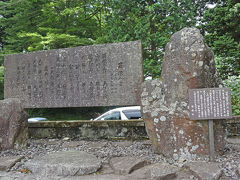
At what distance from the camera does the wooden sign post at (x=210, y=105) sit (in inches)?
128

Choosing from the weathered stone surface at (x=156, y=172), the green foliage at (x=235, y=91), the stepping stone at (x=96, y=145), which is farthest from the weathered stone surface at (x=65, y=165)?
the green foliage at (x=235, y=91)

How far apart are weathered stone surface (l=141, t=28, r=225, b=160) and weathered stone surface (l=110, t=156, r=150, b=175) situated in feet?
1.81

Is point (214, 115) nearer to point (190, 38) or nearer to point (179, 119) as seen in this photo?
point (179, 119)

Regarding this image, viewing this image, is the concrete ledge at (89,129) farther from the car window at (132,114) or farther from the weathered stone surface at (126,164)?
the car window at (132,114)

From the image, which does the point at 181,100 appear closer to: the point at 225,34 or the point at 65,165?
the point at 65,165

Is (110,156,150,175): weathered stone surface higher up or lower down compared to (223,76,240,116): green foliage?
lower down

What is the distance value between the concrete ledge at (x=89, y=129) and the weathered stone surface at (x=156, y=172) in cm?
217

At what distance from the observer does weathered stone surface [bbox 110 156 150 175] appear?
3.11 metres

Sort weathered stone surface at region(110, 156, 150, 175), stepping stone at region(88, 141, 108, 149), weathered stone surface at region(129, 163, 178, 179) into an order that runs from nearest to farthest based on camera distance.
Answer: weathered stone surface at region(129, 163, 178, 179)
weathered stone surface at region(110, 156, 150, 175)
stepping stone at region(88, 141, 108, 149)

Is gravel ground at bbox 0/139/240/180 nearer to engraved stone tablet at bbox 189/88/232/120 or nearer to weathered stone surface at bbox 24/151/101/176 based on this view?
weathered stone surface at bbox 24/151/101/176

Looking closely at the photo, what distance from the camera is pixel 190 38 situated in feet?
11.7

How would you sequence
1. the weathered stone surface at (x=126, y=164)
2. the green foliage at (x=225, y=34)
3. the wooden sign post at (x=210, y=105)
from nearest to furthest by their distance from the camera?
the weathered stone surface at (x=126, y=164) < the wooden sign post at (x=210, y=105) < the green foliage at (x=225, y=34)

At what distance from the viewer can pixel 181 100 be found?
351 cm

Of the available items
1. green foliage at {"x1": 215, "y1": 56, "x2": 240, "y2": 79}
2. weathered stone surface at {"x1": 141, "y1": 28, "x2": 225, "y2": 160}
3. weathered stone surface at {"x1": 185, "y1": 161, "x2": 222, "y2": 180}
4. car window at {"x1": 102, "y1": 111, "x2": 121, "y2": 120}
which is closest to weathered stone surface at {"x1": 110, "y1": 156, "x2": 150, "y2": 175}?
weathered stone surface at {"x1": 141, "y1": 28, "x2": 225, "y2": 160}
